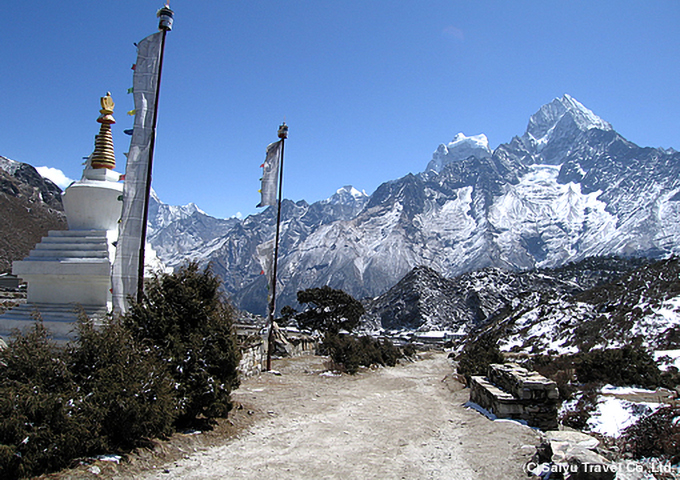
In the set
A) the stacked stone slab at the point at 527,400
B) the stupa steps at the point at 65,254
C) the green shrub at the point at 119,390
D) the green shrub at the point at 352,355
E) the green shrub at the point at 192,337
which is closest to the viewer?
the green shrub at the point at 119,390

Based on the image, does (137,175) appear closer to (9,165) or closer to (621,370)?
(621,370)

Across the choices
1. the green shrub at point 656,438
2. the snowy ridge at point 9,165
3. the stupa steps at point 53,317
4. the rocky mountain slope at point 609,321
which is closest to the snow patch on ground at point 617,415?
the green shrub at point 656,438

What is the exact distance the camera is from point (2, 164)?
10000cm

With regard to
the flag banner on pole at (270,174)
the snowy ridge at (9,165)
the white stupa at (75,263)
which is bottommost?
the white stupa at (75,263)

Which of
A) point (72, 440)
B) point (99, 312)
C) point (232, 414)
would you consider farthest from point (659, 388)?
point (99, 312)

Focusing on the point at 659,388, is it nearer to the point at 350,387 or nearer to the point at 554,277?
the point at 350,387

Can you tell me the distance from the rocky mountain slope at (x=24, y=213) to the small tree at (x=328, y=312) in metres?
26.9

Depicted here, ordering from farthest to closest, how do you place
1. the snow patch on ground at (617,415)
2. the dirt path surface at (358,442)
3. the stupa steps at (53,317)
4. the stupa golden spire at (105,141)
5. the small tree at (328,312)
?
1. the small tree at (328,312)
2. the stupa golden spire at (105,141)
3. the stupa steps at (53,317)
4. the snow patch on ground at (617,415)
5. the dirt path surface at (358,442)

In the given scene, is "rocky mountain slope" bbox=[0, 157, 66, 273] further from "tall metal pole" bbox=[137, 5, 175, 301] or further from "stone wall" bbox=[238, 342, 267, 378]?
"tall metal pole" bbox=[137, 5, 175, 301]

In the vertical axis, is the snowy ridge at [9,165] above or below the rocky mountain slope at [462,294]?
above

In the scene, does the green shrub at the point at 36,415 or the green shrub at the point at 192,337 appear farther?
the green shrub at the point at 192,337

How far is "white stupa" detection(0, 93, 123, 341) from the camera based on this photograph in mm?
12320

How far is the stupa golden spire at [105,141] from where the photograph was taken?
14075 mm

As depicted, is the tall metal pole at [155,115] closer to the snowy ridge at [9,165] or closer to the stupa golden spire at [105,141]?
the stupa golden spire at [105,141]
